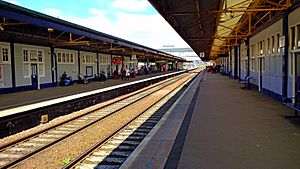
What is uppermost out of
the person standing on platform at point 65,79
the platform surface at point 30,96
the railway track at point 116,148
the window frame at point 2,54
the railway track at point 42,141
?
the window frame at point 2,54

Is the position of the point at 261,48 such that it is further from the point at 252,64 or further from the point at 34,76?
the point at 34,76

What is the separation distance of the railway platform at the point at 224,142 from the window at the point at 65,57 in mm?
17138

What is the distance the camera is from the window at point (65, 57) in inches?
957

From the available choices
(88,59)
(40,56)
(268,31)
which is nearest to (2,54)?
(40,56)

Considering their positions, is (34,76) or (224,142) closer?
(224,142)

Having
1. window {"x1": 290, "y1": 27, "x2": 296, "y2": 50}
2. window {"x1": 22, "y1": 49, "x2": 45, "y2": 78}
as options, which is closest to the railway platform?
window {"x1": 290, "y1": 27, "x2": 296, "y2": 50}

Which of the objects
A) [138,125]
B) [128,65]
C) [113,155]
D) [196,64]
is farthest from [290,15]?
[196,64]

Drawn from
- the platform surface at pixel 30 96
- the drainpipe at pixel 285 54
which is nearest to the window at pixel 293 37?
the drainpipe at pixel 285 54

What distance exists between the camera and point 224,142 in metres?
5.97

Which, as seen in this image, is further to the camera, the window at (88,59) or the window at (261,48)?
the window at (88,59)

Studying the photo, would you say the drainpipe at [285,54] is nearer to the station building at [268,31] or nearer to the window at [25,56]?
the station building at [268,31]

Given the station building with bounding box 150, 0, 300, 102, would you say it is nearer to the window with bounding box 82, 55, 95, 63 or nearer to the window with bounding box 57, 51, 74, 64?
the window with bounding box 57, 51, 74, 64

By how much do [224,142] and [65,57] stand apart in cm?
2166

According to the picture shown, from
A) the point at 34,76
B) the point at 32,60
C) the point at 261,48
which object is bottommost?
the point at 34,76
